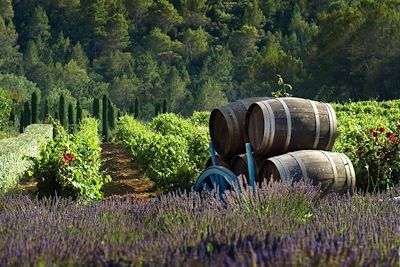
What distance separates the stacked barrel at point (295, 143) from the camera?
570 centimetres

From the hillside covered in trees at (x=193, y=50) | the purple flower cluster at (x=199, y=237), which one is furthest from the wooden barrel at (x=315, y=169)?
the hillside covered in trees at (x=193, y=50)

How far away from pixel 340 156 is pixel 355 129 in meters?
3.13

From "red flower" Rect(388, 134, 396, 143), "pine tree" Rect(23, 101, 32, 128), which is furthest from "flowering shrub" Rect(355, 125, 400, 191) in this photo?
"pine tree" Rect(23, 101, 32, 128)

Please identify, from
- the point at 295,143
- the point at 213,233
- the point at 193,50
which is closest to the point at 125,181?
the point at 295,143

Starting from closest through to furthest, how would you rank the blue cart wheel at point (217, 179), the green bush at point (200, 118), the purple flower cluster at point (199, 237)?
1. the purple flower cluster at point (199, 237)
2. the blue cart wheel at point (217, 179)
3. the green bush at point (200, 118)

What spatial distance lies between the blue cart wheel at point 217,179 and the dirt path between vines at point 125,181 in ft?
4.98

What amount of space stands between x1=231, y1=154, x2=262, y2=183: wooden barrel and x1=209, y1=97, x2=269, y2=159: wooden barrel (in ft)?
0.51

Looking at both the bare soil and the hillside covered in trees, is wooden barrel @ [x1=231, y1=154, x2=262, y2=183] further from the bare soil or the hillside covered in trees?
the hillside covered in trees

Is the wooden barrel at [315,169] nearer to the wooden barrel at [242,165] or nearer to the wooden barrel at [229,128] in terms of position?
the wooden barrel at [242,165]

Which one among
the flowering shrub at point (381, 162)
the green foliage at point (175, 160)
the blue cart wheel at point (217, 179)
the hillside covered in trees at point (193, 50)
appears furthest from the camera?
the hillside covered in trees at point (193, 50)

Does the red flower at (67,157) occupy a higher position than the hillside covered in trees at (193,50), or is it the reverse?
the hillside covered in trees at (193,50)

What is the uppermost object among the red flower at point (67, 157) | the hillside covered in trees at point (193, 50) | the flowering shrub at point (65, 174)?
the hillside covered in trees at point (193, 50)

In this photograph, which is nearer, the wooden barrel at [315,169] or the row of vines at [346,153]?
Answer: the wooden barrel at [315,169]

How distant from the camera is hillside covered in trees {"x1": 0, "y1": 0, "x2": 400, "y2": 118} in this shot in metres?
39.2
